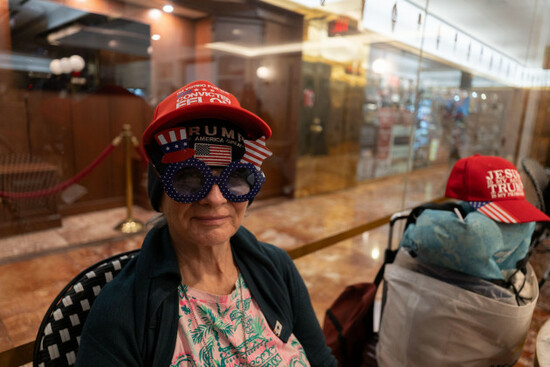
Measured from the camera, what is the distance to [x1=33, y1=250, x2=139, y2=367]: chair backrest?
0.91 meters

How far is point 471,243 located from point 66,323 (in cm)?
143

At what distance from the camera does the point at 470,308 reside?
56.6 inches

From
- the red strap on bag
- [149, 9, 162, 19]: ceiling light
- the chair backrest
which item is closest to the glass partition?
[149, 9, 162, 19]: ceiling light

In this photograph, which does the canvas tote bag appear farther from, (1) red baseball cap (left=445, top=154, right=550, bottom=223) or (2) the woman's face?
(2) the woman's face

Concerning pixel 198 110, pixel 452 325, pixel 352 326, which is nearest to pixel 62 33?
pixel 198 110

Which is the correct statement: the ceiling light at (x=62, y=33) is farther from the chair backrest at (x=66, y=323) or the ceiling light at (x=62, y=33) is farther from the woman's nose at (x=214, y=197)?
the woman's nose at (x=214, y=197)

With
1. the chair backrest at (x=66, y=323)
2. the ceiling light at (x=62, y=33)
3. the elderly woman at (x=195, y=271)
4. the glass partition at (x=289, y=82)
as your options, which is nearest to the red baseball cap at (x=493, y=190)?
the elderly woman at (x=195, y=271)

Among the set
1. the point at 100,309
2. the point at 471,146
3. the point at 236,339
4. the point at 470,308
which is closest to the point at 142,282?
the point at 100,309

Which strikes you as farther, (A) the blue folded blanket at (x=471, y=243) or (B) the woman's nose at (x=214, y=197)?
(A) the blue folded blanket at (x=471, y=243)

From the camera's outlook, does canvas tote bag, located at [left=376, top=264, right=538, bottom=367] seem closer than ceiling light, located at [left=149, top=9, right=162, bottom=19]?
Yes

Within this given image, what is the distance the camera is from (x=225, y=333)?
0.95m

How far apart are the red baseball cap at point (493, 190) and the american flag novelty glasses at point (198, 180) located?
1.18 m

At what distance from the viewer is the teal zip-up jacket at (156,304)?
0.83 m

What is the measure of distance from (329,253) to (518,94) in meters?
4.46
